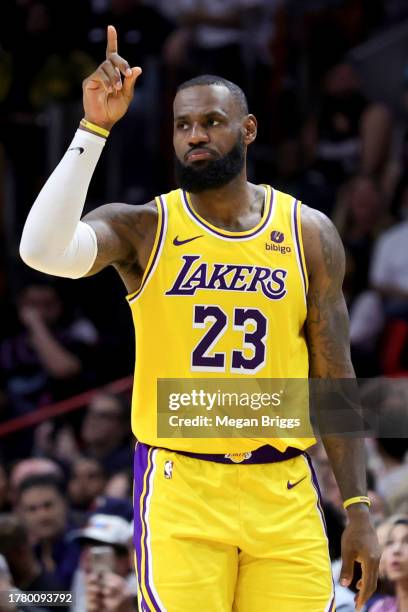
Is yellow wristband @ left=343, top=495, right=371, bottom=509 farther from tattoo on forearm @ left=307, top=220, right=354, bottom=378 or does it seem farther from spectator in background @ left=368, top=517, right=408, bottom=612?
spectator in background @ left=368, top=517, right=408, bottom=612

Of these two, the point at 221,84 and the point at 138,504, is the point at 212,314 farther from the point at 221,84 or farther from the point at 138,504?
the point at 221,84

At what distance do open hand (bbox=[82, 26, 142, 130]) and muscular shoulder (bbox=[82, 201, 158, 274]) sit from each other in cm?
34

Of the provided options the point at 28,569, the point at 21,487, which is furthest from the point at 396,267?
the point at 28,569

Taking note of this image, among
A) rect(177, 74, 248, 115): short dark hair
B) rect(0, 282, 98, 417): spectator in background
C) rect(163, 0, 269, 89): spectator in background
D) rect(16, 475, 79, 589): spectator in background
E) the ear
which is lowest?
rect(16, 475, 79, 589): spectator in background

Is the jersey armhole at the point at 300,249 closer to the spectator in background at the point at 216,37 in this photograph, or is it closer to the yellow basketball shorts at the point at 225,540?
the yellow basketball shorts at the point at 225,540

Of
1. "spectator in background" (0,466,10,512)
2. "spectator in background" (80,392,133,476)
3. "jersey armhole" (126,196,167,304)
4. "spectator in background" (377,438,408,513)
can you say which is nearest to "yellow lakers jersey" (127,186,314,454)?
"jersey armhole" (126,196,167,304)

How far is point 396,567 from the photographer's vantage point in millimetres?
5594

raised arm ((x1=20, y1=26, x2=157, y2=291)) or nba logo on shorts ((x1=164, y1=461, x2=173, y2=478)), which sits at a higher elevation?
raised arm ((x1=20, y1=26, x2=157, y2=291))

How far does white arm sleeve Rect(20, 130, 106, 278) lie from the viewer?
4.03 metres

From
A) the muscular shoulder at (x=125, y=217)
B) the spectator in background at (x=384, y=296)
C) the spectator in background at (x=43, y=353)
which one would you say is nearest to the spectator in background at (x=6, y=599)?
the muscular shoulder at (x=125, y=217)

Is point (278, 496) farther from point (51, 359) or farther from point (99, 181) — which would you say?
point (99, 181)

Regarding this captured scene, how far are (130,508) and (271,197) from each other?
112 inches

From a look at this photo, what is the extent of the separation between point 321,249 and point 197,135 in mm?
613

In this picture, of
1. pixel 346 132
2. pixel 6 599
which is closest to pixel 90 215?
pixel 6 599
